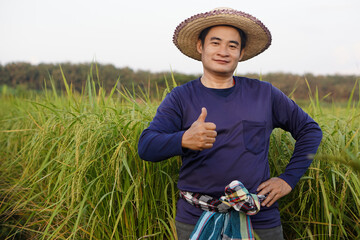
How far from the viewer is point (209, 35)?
1906 millimetres

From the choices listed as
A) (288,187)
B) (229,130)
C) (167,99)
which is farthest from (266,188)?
(167,99)

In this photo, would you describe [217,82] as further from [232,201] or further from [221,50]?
[232,201]

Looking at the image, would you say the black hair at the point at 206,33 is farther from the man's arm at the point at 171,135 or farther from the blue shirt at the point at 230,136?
the man's arm at the point at 171,135

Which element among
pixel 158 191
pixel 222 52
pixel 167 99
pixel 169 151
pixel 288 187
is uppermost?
pixel 222 52

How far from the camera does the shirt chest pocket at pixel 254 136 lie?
1649mm

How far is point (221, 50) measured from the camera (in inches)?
70.9

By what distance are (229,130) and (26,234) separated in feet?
7.98

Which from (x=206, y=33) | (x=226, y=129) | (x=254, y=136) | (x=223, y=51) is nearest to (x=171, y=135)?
(x=226, y=129)

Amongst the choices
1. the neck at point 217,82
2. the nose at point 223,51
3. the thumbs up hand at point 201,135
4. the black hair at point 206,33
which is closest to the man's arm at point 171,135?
the thumbs up hand at point 201,135

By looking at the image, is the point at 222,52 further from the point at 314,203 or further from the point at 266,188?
the point at 314,203

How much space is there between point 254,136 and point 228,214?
1.24ft

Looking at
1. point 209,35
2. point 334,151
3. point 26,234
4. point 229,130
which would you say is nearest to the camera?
point 229,130

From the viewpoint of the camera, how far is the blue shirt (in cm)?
161

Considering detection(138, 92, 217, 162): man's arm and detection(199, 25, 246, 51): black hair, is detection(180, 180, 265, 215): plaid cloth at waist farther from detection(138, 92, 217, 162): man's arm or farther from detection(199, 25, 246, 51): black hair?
detection(199, 25, 246, 51): black hair
